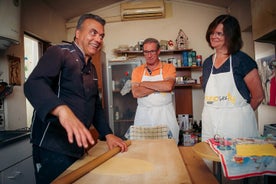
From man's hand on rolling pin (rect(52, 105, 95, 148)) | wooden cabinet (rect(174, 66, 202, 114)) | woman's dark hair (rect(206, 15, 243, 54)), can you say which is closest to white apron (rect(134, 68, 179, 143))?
woman's dark hair (rect(206, 15, 243, 54))

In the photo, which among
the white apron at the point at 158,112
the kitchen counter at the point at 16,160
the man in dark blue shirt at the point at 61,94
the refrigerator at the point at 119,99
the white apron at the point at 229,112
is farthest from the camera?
the refrigerator at the point at 119,99

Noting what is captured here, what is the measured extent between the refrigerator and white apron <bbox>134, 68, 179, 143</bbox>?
1.46 meters

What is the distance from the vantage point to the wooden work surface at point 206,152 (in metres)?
1.00

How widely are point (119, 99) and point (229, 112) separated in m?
2.50

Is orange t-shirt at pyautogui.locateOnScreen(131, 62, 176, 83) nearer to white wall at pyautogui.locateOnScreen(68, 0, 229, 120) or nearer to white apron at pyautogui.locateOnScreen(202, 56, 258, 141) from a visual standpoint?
white apron at pyautogui.locateOnScreen(202, 56, 258, 141)

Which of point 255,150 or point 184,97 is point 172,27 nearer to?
point 184,97

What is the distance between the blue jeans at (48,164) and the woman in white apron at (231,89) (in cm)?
98

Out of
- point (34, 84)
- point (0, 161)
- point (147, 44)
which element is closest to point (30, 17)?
point (147, 44)

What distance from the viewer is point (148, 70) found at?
2344 millimetres

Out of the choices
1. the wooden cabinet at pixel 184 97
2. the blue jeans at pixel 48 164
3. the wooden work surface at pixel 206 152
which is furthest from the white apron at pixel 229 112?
the wooden cabinet at pixel 184 97

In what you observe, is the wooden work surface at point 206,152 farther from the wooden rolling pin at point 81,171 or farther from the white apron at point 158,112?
the white apron at point 158,112

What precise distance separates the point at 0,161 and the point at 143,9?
120 inches

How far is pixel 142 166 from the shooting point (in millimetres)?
Answer: 981

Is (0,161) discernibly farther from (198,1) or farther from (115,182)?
(198,1)
